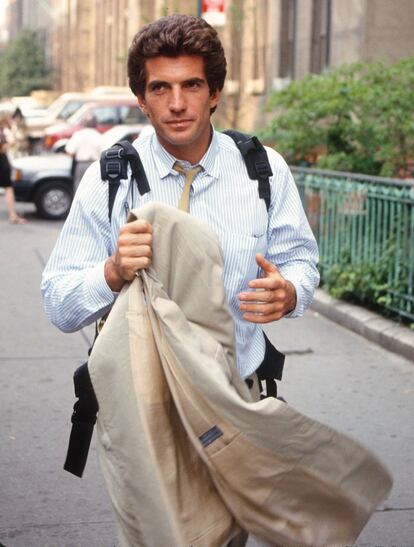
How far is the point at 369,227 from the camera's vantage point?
35.2 ft

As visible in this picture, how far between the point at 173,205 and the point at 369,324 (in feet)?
22.2

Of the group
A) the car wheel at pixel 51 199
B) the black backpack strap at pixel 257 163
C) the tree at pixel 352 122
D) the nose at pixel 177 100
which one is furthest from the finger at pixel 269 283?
the car wheel at pixel 51 199

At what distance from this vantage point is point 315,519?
3203 millimetres

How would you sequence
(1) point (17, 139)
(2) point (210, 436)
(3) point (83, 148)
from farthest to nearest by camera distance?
1. (1) point (17, 139)
2. (3) point (83, 148)
3. (2) point (210, 436)

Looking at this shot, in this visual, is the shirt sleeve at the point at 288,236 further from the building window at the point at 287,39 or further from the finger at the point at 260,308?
the building window at the point at 287,39

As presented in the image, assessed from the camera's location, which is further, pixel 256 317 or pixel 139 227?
pixel 256 317

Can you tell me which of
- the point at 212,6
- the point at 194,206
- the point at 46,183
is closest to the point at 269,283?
the point at 194,206

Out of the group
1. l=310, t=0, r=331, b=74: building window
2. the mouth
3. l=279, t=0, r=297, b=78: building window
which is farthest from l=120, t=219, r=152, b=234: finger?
l=279, t=0, r=297, b=78: building window

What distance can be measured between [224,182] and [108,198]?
0.32 meters

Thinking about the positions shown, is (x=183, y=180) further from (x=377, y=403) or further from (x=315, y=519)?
(x=377, y=403)

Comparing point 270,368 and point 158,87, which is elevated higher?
point 158,87

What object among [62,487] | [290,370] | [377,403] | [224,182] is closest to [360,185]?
[290,370]

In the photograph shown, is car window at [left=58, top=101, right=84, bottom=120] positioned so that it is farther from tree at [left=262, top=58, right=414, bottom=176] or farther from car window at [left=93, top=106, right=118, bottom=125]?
tree at [left=262, top=58, right=414, bottom=176]

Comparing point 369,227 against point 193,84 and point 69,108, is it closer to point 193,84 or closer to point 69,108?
point 193,84
